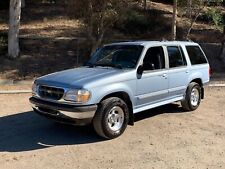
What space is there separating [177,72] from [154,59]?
750 mm

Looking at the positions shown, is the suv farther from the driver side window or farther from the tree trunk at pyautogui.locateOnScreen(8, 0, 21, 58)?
the tree trunk at pyautogui.locateOnScreen(8, 0, 21, 58)

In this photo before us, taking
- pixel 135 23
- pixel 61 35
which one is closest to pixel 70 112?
pixel 61 35

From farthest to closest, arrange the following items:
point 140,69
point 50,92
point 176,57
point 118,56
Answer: point 176,57, point 118,56, point 140,69, point 50,92

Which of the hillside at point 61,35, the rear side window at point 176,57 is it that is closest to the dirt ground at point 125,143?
the rear side window at point 176,57

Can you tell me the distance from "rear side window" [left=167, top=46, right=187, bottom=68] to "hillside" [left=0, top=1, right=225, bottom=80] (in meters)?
6.72

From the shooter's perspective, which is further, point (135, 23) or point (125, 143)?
point (135, 23)

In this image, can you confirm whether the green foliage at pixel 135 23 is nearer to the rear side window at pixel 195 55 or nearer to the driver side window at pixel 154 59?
the rear side window at pixel 195 55

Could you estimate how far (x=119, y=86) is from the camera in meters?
7.82

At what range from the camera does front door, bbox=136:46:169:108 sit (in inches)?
329

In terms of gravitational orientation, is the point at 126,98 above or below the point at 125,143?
above

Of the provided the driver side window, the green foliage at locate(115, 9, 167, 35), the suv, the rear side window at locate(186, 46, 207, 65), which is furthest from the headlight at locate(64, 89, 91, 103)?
the green foliage at locate(115, 9, 167, 35)

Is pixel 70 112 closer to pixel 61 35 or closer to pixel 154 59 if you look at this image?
pixel 154 59

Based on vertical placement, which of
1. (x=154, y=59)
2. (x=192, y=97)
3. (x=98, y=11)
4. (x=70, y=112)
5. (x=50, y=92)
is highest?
Result: (x=98, y=11)

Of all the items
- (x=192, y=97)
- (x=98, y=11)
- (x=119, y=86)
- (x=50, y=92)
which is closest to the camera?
(x=50, y=92)
